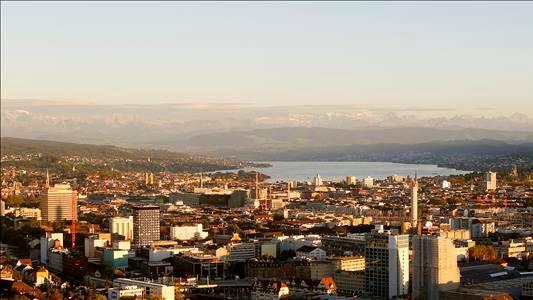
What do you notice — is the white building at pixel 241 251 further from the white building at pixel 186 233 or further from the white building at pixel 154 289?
the white building at pixel 154 289

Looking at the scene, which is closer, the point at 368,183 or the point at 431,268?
the point at 431,268

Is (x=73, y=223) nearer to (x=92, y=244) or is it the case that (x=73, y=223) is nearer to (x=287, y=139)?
(x=92, y=244)

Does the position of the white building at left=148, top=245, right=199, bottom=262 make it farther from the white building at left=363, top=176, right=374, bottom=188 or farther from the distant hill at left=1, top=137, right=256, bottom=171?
the distant hill at left=1, top=137, right=256, bottom=171

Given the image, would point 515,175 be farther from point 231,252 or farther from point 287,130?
point 287,130

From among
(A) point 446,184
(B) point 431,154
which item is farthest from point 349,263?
(B) point 431,154

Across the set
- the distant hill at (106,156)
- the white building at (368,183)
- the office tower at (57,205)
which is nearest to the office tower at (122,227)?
the office tower at (57,205)

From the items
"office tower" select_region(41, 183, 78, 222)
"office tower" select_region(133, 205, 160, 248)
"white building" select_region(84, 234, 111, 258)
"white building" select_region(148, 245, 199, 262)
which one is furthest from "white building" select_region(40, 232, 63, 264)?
"office tower" select_region(41, 183, 78, 222)

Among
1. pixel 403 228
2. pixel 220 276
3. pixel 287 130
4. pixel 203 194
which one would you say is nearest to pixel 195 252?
pixel 220 276
